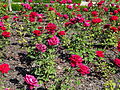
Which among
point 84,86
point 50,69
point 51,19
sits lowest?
point 84,86

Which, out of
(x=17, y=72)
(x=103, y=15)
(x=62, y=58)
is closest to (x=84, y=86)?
(x=62, y=58)

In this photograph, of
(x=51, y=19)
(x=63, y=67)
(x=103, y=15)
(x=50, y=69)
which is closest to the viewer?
(x=50, y=69)

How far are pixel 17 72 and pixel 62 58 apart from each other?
4.40 ft

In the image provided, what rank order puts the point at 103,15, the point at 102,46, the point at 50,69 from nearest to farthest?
the point at 50,69 < the point at 102,46 < the point at 103,15

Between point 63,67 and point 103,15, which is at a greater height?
point 103,15

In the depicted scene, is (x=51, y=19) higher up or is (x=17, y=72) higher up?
(x=51, y=19)

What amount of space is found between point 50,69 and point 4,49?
6.30 ft

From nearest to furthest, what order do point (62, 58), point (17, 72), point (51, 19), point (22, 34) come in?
point (17, 72) → point (62, 58) → point (22, 34) → point (51, 19)

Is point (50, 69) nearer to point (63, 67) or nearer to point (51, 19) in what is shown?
point (63, 67)

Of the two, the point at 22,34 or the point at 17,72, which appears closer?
the point at 17,72

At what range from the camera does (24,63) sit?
16.3 feet

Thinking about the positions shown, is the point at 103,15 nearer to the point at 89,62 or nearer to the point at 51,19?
the point at 51,19

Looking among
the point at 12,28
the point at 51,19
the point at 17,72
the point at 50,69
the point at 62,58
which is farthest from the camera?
the point at 51,19

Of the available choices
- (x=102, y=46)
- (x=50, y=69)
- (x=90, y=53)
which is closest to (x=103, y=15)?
(x=102, y=46)
